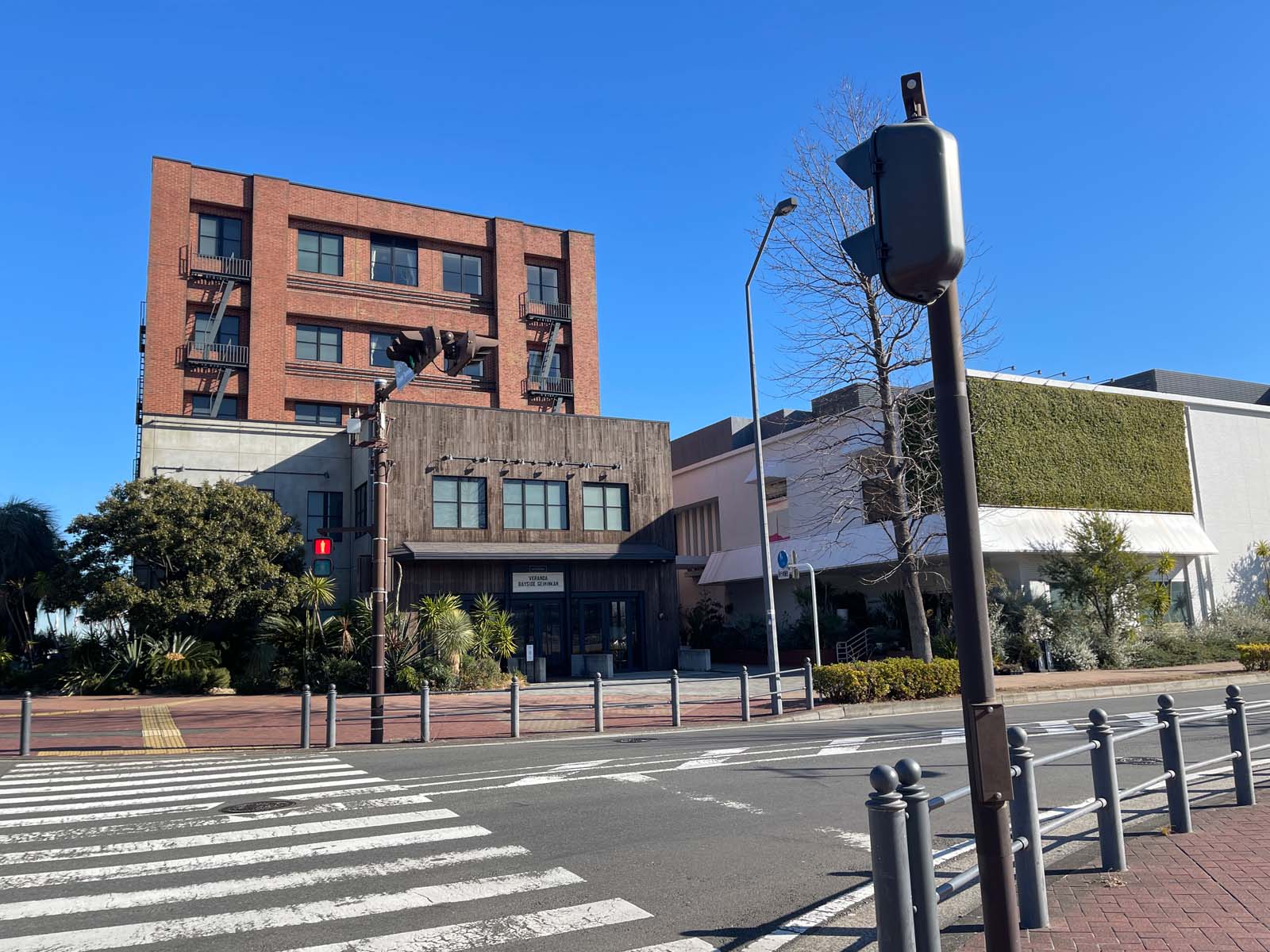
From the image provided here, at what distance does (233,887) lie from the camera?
658cm

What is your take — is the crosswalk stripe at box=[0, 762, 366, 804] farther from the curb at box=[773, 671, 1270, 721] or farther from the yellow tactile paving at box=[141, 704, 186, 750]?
the curb at box=[773, 671, 1270, 721]

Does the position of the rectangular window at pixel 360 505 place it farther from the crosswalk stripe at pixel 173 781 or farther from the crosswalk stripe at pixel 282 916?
the crosswalk stripe at pixel 282 916

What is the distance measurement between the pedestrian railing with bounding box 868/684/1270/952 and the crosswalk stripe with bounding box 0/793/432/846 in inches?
241

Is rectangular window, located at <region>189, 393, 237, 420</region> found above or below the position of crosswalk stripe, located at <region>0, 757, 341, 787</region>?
above

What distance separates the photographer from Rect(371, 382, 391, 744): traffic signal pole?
617 inches

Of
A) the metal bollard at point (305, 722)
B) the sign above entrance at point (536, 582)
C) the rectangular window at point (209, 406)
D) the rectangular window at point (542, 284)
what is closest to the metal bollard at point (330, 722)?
the metal bollard at point (305, 722)

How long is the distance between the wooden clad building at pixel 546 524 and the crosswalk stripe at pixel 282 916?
908 inches

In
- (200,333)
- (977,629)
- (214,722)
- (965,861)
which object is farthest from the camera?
(200,333)

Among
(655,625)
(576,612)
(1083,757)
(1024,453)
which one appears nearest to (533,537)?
(576,612)

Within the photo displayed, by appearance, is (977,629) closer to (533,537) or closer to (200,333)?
(533,537)

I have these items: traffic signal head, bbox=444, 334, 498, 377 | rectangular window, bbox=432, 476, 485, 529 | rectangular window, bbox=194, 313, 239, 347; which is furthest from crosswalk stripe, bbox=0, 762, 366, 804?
rectangular window, bbox=194, 313, 239, 347

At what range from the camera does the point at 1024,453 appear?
31.3 metres

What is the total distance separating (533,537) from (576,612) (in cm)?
296

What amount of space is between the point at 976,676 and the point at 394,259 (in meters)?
43.4
